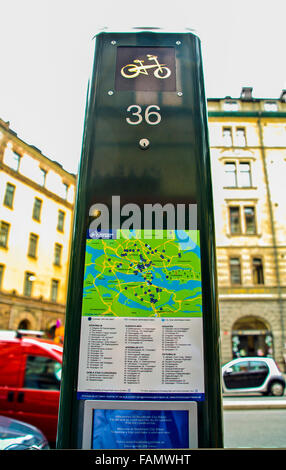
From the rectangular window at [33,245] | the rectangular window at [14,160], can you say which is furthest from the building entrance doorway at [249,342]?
the rectangular window at [14,160]

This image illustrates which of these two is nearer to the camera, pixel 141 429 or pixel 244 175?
pixel 141 429

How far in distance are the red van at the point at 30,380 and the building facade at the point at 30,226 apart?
711mm

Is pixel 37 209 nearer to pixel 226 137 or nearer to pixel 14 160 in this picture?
pixel 14 160

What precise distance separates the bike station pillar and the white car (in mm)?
4165

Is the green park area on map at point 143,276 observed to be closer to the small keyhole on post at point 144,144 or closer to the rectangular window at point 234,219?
the small keyhole on post at point 144,144

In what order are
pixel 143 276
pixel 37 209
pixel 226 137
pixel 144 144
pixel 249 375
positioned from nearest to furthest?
1. pixel 143 276
2. pixel 144 144
3. pixel 226 137
4. pixel 37 209
5. pixel 249 375

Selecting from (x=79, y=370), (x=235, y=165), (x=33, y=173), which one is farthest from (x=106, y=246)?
(x=235, y=165)

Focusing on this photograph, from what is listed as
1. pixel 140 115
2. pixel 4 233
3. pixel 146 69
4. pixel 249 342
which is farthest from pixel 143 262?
pixel 249 342

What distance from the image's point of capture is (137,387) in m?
0.89

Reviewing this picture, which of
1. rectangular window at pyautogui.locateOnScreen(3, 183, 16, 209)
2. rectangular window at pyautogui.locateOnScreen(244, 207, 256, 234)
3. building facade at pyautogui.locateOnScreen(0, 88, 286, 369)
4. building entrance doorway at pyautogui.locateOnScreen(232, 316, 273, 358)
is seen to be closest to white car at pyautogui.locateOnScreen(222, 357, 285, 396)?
building entrance doorway at pyautogui.locateOnScreen(232, 316, 273, 358)

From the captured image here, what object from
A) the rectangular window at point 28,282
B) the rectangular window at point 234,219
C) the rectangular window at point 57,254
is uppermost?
the rectangular window at point 234,219

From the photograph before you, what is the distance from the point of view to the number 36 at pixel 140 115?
1110 millimetres

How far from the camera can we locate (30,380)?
3.69 m

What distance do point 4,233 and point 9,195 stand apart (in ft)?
0.96
